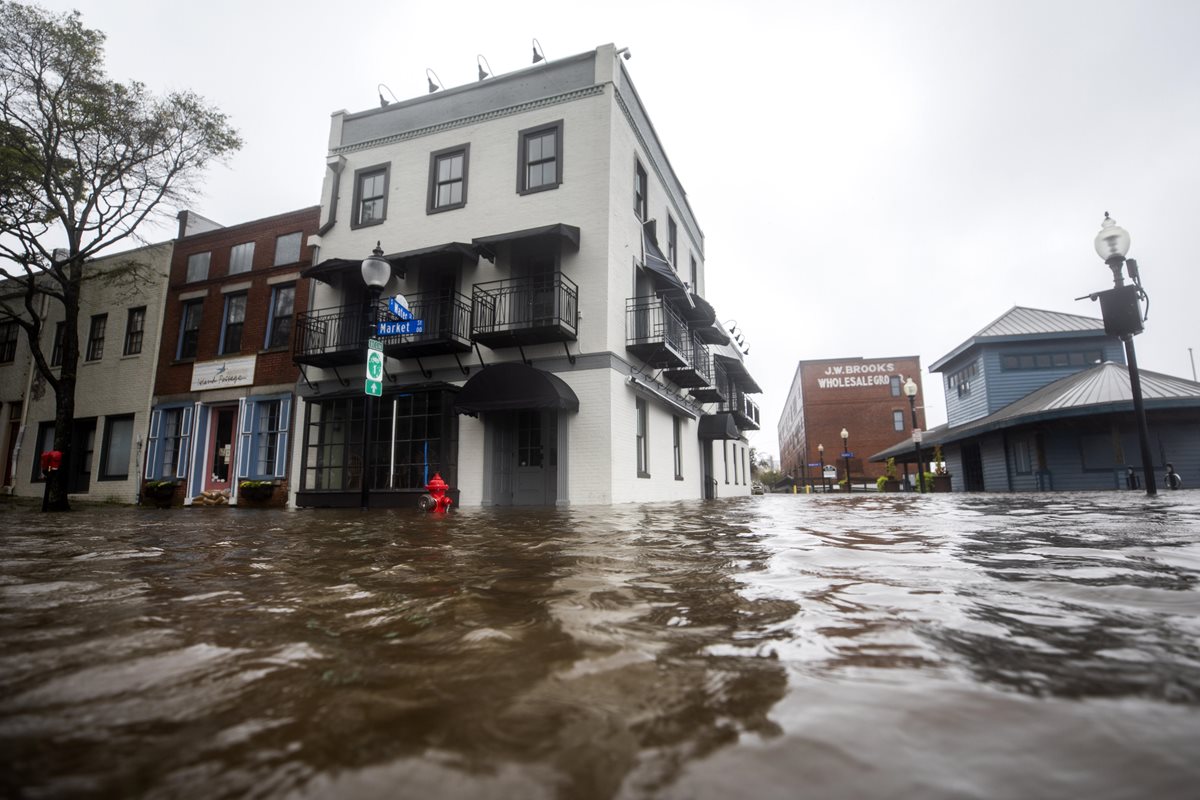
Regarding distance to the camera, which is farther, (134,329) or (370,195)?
(134,329)

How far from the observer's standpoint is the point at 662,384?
50.5 feet

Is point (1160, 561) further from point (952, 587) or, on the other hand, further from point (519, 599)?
point (519, 599)

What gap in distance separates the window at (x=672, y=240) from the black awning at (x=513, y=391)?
25.6 feet

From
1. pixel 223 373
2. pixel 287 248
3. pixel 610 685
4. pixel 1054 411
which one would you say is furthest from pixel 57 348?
pixel 1054 411

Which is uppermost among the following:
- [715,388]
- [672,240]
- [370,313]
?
[672,240]

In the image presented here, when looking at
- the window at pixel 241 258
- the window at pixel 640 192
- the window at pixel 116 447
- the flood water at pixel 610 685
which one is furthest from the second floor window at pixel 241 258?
the flood water at pixel 610 685

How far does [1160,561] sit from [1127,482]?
20.3 metres

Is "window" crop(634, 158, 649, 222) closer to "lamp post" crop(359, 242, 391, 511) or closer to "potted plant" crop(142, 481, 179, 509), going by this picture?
"lamp post" crop(359, 242, 391, 511)

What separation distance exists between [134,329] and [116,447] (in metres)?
3.77

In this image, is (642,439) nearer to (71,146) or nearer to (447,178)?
(447,178)

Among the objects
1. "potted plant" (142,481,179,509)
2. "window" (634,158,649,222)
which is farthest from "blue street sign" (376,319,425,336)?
"potted plant" (142,481,179,509)

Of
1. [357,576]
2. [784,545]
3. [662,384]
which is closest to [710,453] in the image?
[662,384]

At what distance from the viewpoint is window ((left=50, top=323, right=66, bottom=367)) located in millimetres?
20016

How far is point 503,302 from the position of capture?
42.4 ft
